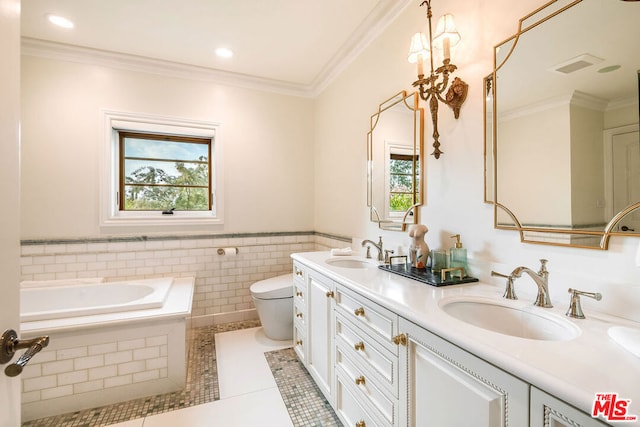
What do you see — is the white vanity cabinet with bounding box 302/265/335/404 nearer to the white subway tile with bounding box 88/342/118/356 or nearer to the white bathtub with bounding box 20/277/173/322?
the white bathtub with bounding box 20/277/173/322

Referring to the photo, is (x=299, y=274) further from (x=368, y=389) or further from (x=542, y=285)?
(x=542, y=285)

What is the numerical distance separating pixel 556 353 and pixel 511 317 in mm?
416

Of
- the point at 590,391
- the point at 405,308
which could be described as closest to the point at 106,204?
the point at 405,308

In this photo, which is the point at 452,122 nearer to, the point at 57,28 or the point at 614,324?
the point at 614,324

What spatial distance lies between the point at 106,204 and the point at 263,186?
151 cm

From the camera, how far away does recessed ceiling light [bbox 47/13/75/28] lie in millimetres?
2162

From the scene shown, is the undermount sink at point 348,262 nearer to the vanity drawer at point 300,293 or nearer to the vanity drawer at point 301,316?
the vanity drawer at point 300,293

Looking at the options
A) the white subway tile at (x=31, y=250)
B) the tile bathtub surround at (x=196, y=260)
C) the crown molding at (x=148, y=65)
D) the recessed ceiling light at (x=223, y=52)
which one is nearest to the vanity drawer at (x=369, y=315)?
the tile bathtub surround at (x=196, y=260)

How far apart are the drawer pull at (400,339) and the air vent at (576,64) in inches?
47.5

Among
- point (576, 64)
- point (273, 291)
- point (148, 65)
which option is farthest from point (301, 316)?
point (148, 65)

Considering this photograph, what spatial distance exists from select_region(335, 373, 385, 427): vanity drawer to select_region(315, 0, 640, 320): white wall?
0.86m

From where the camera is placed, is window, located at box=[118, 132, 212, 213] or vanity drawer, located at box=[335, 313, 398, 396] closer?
vanity drawer, located at box=[335, 313, 398, 396]

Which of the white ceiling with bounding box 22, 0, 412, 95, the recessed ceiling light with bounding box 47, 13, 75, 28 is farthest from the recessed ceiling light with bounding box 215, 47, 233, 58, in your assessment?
the recessed ceiling light with bounding box 47, 13, 75, 28

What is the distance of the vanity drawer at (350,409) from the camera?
4.32 ft
